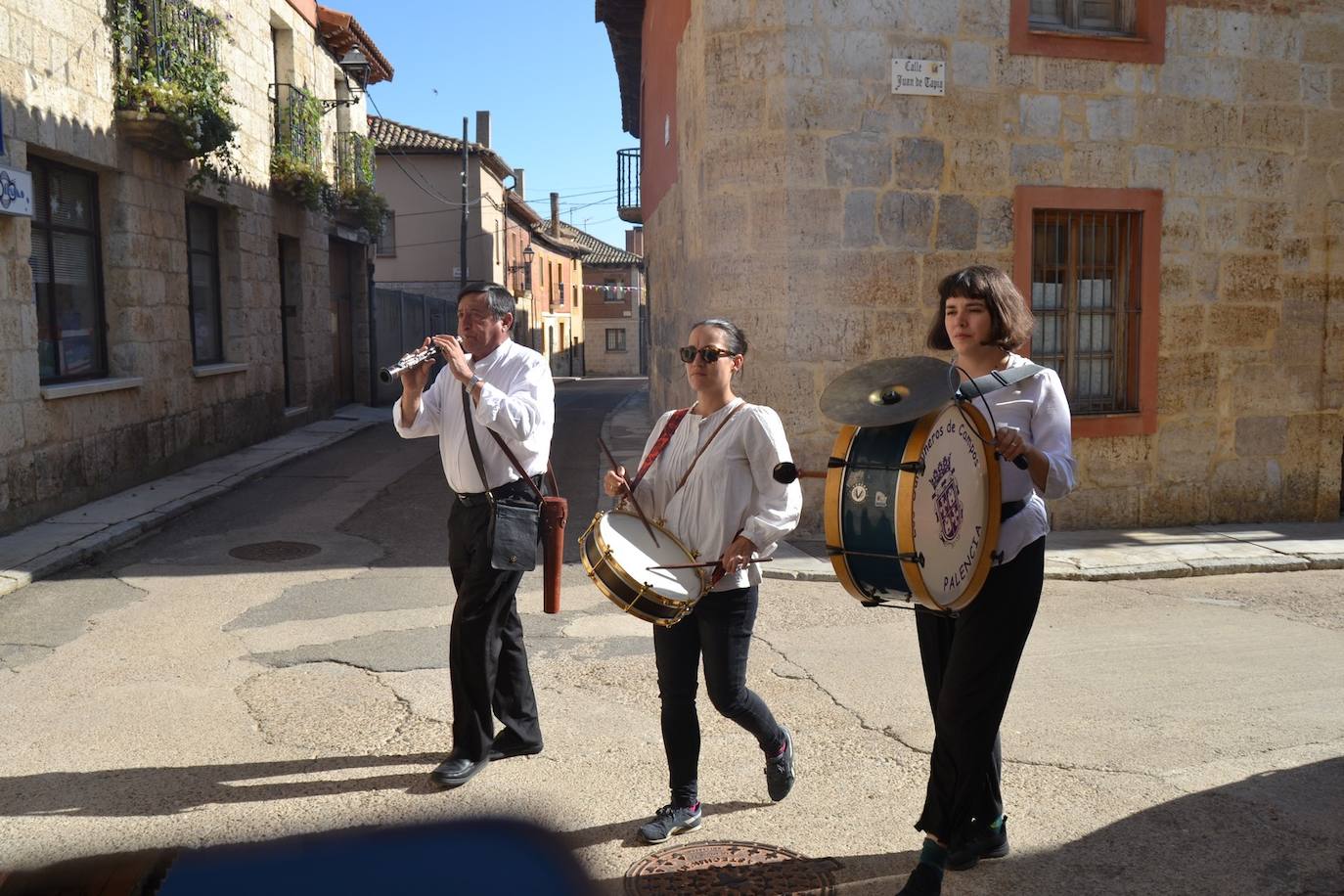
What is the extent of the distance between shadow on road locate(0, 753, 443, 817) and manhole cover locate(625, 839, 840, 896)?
38.6 inches

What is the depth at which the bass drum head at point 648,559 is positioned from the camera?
3428 millimetres

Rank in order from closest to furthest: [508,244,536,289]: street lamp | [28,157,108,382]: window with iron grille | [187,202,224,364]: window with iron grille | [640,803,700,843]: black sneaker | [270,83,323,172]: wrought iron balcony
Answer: [640,803,700,843]: black sneaker → [28,157,108,382]: window with iron grille → [187,202,224,364]: window with iron grille → [270,83,323,172]: wrought iron balcony → [508,244,536,289]: street lamp

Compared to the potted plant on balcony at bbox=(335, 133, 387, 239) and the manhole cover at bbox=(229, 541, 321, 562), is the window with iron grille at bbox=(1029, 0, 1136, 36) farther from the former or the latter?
the potted plant on balcony at bbox=(335, 133, 387, 239)

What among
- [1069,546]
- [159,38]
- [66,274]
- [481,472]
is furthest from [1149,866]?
[159,38]

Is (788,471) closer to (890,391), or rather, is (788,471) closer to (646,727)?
(890,391)

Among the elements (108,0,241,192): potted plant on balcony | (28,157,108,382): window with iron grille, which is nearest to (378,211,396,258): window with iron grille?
(108,0,241,192): potted plant on balcony

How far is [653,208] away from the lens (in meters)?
16.2

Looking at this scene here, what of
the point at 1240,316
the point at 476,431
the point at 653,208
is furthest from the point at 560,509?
the point at 653,208

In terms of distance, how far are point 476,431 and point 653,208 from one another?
12.5 metres

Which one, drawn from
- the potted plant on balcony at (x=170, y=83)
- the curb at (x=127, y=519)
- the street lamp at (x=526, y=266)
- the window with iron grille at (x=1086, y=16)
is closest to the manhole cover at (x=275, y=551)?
the curb at (x=127, y=519)

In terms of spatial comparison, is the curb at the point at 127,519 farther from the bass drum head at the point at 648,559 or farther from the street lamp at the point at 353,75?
the street lamp at the point at 353,75

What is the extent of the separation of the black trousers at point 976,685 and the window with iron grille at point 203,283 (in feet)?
37.5

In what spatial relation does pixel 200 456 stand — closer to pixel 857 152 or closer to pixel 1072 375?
pixel 857 152

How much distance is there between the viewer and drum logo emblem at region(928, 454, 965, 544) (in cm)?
311
